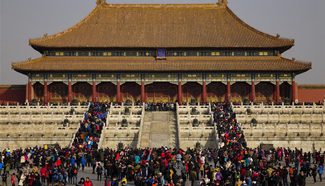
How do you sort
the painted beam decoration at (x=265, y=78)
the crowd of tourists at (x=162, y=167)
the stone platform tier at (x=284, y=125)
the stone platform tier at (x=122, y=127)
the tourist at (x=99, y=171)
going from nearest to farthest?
the crowd of tourists at (x=162, y=167)
the tourist at (x=99, y=171)
the stone platform tier at (x=284, y=125)
the stone platform tier at (x=122, y=127)
the painted beam decoration at (x=265, y=78)

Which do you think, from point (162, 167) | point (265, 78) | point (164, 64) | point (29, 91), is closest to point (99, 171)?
point (162, 167)

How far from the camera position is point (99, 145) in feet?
137

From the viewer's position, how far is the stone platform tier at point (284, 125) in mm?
44344

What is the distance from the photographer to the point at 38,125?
4775cm

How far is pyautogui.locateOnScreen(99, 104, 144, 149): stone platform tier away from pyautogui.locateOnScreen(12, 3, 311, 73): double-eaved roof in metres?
15.3

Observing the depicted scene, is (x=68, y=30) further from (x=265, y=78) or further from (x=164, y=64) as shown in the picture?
(x=265, y=78)

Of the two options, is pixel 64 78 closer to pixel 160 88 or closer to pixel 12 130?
pixel 160 88

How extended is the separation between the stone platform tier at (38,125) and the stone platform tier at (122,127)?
2.49m

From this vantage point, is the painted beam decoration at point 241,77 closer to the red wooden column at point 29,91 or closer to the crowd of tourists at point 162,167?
the red wooden column at point 29,91

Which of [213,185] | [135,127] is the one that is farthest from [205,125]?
[213,185]

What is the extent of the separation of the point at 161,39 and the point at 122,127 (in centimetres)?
2621

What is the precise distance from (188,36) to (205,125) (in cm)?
2581

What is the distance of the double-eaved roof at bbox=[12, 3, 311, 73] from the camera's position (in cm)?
6650

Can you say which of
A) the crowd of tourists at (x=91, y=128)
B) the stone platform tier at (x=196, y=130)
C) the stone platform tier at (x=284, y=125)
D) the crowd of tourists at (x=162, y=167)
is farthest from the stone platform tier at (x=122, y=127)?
the stone platform tier at (x=284, y=125)
